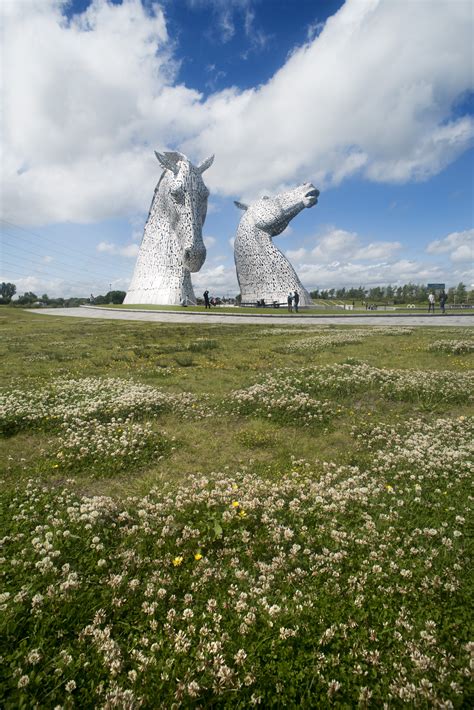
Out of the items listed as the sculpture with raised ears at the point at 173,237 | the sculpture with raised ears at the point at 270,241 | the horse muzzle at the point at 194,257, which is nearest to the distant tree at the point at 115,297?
the sculpture with raised ears at the point at 173,237

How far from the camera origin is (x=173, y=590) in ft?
13.2

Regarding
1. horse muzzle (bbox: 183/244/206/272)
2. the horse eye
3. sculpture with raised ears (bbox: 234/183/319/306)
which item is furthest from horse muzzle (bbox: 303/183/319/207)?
the horse eye

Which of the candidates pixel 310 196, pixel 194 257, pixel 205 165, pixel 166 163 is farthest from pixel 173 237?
pixel 310 196

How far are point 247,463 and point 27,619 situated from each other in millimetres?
4147

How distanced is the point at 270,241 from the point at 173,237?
53.5 ft

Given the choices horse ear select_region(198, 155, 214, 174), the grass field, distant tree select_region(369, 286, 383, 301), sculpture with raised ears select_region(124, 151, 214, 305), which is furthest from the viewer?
distant tree select_region(369, 286, 383, 301)

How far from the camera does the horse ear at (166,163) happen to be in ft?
193

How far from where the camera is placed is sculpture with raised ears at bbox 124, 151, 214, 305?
5909 cm

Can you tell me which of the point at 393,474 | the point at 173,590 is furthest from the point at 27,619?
the point at 393,474

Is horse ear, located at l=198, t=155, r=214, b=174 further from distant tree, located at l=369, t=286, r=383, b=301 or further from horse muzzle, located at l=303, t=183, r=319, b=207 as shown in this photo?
distant tree, located at l=369, t=286, r=383, b=301

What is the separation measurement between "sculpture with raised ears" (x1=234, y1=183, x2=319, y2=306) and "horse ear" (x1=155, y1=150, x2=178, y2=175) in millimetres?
13426

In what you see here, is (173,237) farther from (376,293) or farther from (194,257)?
(376,293)

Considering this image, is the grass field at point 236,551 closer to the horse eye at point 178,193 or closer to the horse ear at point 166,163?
the horse eye at point 178,193

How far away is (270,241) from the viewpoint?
58500 mm
